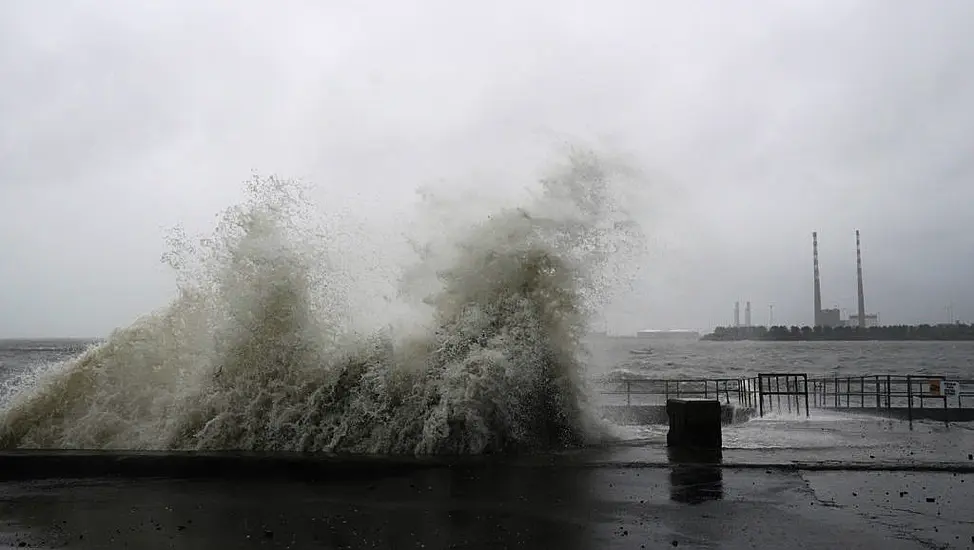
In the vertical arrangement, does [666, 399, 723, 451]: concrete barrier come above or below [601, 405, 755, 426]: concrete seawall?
above

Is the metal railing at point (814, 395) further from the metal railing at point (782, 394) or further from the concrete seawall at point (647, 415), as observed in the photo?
the concrete seawall at point (647, 415)

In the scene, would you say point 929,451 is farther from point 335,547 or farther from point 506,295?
point 335,547

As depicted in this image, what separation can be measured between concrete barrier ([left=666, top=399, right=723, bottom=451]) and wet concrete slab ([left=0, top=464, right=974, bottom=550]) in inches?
58.4

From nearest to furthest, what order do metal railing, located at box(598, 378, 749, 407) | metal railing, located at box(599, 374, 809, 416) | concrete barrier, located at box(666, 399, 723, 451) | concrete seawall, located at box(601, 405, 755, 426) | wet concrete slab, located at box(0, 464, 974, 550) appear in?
wet concrete slab, located at box(0, 464, 974, 550)
concrete barrier, located at box(666, 399, 723, 451)
concrete seawall, located at box(601, 405, 755, 426)
metal railing, located at box(599, 374, 809, 416)
metal railing, located at box(598, 378, 749, 407)

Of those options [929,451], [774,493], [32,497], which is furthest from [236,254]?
[929,451]

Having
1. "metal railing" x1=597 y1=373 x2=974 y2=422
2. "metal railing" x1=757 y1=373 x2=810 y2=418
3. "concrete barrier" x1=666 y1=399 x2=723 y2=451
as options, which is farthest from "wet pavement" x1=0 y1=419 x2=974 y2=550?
"metal railing" x1=597 y1=373 x2=974 y2=422

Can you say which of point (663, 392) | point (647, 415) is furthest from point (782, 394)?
point (663, 392)

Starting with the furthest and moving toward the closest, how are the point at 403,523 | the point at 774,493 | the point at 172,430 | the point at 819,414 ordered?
the point at 819,414 < the point at 172,430 < the point at 774,493 < the point at 403,523

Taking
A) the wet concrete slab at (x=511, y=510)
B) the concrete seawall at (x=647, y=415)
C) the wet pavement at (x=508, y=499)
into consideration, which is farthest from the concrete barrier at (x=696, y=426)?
the concrete seawall at (x=647, y=415)

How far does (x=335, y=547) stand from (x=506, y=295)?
868 centimetres

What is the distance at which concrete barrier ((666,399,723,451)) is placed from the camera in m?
11.6

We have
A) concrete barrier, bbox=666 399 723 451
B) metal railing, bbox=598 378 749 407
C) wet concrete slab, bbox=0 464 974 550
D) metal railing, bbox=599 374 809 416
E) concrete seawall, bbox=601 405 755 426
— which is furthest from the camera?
metal railing, bbox=598 378 749 407

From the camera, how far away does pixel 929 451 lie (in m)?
11.4

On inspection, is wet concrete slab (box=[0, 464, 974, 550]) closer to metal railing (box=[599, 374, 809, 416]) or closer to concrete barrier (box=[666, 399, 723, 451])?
concrete barrier (box=[666, 399, 723, 451])
